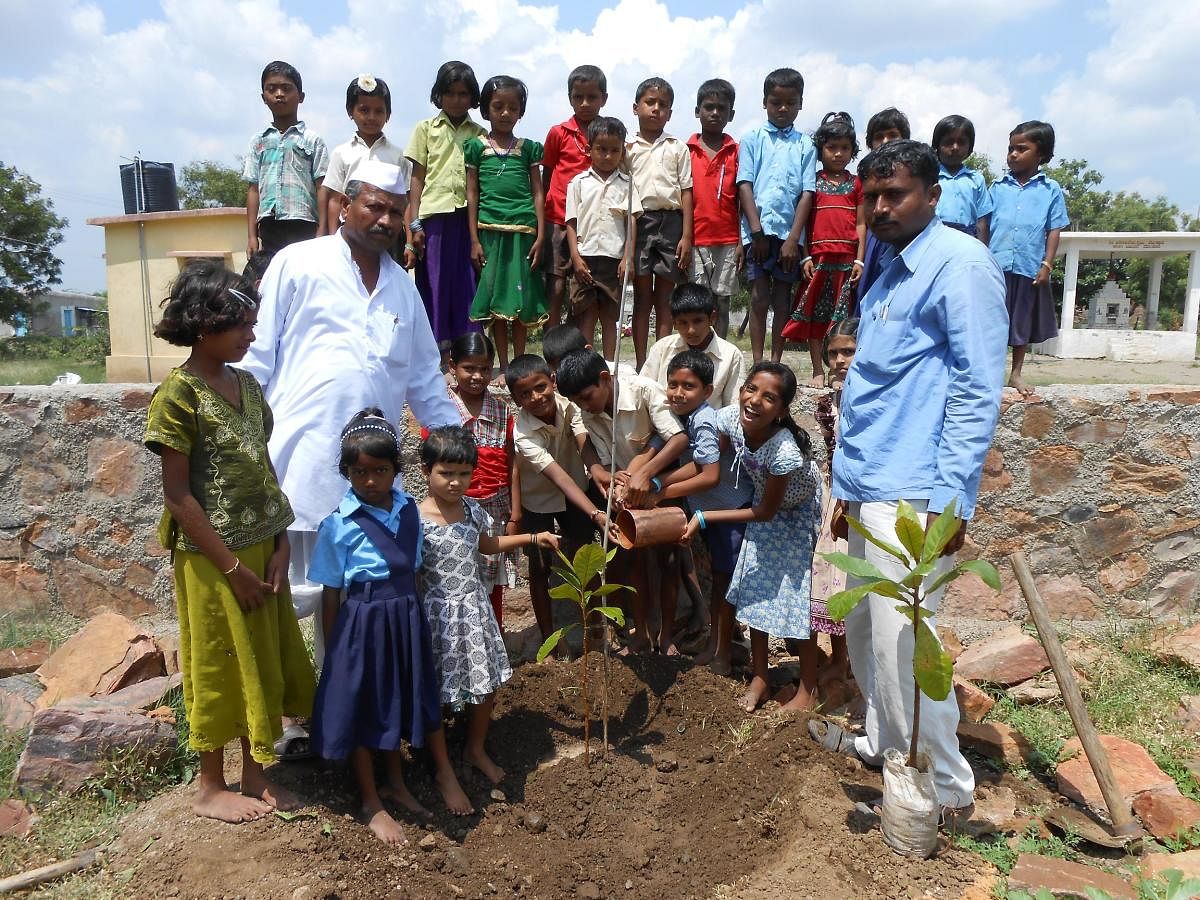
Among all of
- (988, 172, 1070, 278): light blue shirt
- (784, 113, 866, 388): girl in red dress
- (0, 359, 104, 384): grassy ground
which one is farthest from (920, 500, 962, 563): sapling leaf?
(0, 359, 104, 384): grassy ground

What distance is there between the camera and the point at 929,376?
2682 millimetres

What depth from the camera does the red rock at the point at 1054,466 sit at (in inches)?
176

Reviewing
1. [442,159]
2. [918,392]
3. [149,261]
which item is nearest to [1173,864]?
[918,392]

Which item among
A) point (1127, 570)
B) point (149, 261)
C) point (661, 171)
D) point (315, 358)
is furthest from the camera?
point (149, 261)

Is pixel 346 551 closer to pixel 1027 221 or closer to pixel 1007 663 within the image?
pixel 1007 663


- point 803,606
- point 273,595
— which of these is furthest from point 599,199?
point 273,595

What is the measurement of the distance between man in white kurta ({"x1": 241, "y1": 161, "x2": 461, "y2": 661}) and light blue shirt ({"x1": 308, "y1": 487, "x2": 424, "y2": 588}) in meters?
0.20

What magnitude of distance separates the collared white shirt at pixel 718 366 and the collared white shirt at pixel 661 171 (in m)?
1.06

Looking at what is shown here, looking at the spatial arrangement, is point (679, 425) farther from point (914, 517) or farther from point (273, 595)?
point (273, 595)

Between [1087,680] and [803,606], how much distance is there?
1600 mm

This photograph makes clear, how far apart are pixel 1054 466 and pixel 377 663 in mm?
3574

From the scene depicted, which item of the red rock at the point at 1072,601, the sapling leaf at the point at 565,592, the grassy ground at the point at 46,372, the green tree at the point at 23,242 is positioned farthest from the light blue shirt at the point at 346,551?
the green tree at the point at 23,242

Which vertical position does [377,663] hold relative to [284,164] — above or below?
below

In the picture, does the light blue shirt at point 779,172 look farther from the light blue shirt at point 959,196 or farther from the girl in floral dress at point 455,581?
the girl in floral dress at point 455,581
